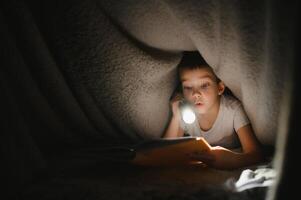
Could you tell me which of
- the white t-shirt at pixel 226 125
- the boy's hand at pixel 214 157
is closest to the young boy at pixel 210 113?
the white t-shirt at pixel 226 125

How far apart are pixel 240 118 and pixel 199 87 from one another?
0.81 feet

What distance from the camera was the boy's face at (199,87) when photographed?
150 centimetres

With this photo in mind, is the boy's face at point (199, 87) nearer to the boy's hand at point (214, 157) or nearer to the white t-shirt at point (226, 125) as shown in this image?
the white t-shirt at point (226, 125)

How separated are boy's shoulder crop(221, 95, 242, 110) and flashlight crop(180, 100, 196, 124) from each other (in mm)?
173

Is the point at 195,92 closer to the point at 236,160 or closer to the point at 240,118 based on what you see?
the point at 240,118

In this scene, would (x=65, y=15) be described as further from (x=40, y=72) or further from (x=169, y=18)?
(x=169, y=18)

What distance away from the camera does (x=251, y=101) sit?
1.22 meters

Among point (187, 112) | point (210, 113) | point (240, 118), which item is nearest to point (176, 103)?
point (187, 112)

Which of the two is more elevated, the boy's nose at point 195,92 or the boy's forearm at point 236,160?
the boy's nose at point 195,92

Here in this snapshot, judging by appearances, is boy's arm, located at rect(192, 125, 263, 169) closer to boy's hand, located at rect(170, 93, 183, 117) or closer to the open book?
the open book

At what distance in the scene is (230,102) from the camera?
62.9 inches

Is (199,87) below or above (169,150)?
above

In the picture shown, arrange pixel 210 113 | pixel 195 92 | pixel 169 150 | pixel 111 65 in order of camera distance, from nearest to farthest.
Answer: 1. pixel 169 150
2. pixel 111 65
3. pixel 195 92
4. pixel 210 113

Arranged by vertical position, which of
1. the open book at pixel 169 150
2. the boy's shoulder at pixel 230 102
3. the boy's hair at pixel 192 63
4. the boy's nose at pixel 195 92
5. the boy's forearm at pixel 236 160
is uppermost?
the boy's hair at pixel 192 63
